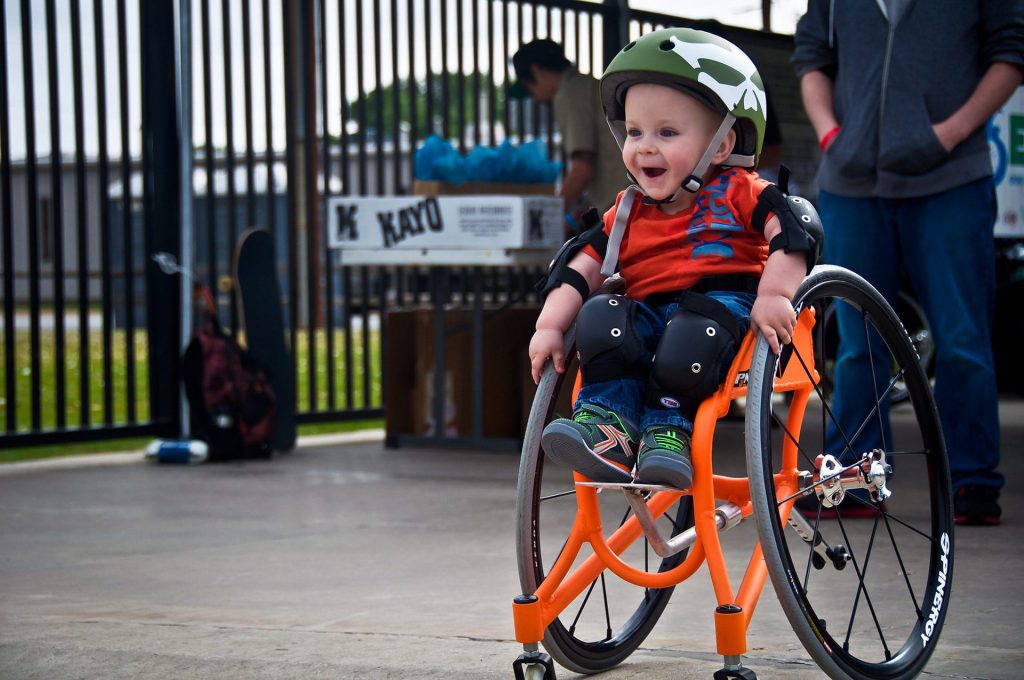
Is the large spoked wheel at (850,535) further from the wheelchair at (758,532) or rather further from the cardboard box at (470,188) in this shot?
the cardboard box at (470,188)

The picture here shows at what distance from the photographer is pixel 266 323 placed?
6828 mm

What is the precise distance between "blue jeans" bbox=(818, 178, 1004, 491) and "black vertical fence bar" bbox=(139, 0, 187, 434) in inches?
140

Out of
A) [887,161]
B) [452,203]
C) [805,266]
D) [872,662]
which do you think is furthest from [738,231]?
[452,203]

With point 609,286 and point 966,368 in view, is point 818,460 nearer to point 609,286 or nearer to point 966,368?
point 609,286

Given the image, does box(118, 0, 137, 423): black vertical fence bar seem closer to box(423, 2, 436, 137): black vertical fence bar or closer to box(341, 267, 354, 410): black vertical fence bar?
box(341, 267, 354, 410): black vertical fence bar

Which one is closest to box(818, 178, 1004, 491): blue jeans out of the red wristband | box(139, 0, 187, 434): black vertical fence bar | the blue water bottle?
the red wristband

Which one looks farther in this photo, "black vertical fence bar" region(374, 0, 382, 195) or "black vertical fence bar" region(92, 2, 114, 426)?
"black vertical fence bar" region(374, 0, 382, 195)

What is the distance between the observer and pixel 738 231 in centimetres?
286

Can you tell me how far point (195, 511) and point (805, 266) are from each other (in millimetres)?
3038

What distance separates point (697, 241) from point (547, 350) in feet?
1.17

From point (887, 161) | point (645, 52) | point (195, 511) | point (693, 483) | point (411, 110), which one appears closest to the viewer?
point (693, 483)

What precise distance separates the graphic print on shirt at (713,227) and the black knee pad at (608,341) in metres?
0.21

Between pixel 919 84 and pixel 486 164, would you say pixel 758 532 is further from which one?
pixel 486 164

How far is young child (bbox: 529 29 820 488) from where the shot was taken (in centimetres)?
265
